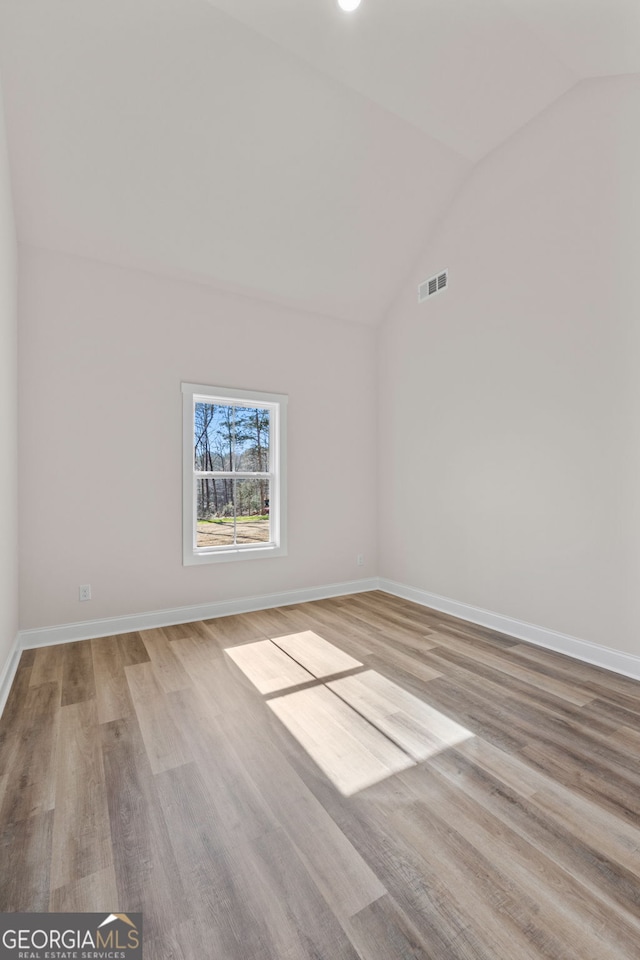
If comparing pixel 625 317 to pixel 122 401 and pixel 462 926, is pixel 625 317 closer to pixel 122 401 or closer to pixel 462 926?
pixel 462 926

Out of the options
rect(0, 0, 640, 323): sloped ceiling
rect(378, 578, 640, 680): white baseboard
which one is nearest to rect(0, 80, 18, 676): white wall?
rect(0, 0, 640, 323): sloped ceiling

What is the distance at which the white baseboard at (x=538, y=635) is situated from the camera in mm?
2686

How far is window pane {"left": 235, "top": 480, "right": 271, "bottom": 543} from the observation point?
413cm

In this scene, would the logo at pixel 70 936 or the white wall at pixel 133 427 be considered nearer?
the logo at pixel 70 936

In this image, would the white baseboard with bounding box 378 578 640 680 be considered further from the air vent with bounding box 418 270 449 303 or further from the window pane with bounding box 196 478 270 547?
the air vent with bounding box 418 270 449 303

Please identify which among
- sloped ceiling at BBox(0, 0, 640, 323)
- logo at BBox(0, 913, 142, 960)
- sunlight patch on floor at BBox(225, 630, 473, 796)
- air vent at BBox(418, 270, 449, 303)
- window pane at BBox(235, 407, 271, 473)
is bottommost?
sunlight patch on floor at BBox(225, 630, 473, 796)

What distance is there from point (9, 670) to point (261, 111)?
391 centimetres

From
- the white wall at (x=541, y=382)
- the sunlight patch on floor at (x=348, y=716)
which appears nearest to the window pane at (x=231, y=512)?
the sunlight patch on floor at (x=348, y=716)

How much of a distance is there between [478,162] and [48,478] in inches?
167

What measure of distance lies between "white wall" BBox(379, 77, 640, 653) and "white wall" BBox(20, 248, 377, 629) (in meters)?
1.12

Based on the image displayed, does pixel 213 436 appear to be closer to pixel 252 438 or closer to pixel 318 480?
pixel 252 438

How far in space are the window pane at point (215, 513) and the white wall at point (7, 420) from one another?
139 cm

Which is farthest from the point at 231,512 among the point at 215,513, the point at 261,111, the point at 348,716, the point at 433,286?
the point at 261,111

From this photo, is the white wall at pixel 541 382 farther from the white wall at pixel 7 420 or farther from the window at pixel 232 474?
the white wall at pixel 7 420
